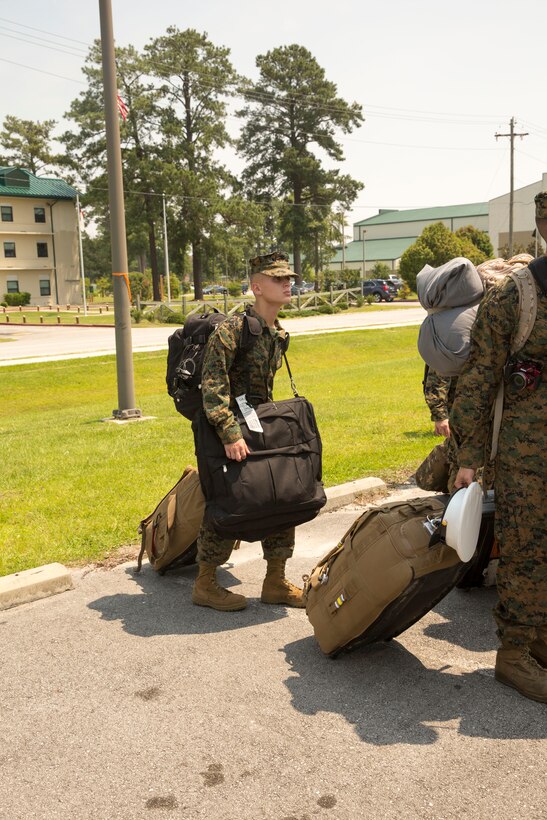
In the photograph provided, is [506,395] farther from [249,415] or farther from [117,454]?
[117,454]

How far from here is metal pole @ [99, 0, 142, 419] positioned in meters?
9.90

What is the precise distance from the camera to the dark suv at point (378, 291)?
5891cm

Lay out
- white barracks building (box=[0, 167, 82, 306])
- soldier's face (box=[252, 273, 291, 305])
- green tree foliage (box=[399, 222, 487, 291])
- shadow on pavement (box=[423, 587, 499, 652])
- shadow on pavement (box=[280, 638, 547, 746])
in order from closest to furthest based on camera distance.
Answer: shadow on pavement (box=[280, 638, 547, 746])
shadow on pavement (box=[423, 587, 499, 652])
soldier's face (box=[252, 273, 291, 305])
green tree foliage (box=[399, 222, 487, 291])
white barracks building (box=[0, 167, 82, 306])

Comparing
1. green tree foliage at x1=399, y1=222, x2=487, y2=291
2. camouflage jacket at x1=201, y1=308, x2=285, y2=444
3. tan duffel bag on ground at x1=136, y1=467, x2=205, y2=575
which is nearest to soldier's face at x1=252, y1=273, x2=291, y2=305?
camouflage jacket at x1=201, y1=308, x2=285, y2=444

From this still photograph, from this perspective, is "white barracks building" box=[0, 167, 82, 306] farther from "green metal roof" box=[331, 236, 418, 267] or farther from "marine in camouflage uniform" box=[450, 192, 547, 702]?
"marine in camouflage uniform" box=[450, 192, 547, 702]

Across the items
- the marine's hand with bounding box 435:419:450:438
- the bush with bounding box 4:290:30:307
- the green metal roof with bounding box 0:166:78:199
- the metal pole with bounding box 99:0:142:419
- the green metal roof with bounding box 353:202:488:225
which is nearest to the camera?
the marine's hand with bounding box 435:419:450:438

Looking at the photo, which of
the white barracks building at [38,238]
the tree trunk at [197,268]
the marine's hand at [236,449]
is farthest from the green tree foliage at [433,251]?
the marine's hand at [236,449]

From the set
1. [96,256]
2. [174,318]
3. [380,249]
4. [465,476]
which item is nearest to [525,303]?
[465,476]

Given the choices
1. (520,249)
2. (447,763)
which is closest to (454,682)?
(447,763)

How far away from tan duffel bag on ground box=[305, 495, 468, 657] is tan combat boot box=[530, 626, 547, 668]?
409 millimetres

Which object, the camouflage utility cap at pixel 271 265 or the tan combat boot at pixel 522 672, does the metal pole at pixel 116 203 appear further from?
the tan combat boot at pixel 522 672

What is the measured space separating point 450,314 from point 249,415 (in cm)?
112

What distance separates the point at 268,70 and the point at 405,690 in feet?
227

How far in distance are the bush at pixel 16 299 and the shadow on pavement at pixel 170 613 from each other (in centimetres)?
5854
